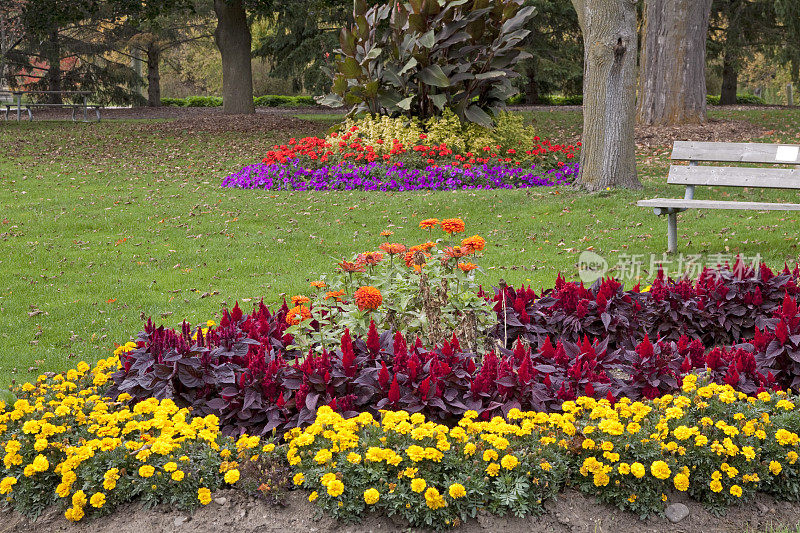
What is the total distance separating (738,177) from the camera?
7.25 metres

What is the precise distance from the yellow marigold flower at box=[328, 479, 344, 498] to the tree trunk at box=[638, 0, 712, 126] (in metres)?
15.2

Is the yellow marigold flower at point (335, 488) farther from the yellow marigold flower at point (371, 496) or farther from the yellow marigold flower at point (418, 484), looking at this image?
the yellow marigold flower at point (418, 484)

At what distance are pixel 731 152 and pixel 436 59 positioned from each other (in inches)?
247

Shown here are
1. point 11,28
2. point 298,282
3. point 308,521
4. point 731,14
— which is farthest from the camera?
point 731,14

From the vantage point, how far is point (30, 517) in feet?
9.57

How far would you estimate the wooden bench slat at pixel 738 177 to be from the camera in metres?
6.97

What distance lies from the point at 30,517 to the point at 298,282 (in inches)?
147

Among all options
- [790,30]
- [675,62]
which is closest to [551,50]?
[790,30]

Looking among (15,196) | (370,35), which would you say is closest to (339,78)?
(370,35)

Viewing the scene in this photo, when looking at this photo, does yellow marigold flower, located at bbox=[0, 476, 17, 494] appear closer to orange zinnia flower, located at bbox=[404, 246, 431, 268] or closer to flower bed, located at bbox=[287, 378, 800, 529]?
flower bed, located at bbox=[287, 378, 800, 529]

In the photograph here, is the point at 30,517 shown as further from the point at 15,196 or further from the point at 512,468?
the point at 15,196

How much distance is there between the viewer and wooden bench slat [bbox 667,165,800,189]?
6.97 metres

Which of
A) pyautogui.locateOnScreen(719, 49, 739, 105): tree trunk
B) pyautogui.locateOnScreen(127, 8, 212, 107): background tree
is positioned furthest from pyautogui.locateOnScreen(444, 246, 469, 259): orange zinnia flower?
pyautogui.locateOnScreen(127, 8, 212, 107): background tree

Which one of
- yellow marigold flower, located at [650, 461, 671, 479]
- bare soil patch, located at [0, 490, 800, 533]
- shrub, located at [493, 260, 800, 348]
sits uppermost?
shrub, located at [493, 260, 800, 348]
